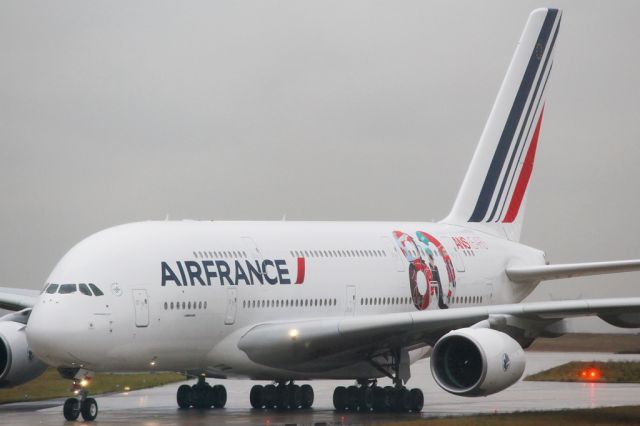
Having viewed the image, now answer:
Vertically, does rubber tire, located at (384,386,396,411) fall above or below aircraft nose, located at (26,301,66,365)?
below

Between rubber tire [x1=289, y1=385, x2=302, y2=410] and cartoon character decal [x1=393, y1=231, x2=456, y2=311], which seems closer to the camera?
rubber tire [x1=289, y1=385, x2=302, y2=410]

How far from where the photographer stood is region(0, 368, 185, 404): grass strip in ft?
127

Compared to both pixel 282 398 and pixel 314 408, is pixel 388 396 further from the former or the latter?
pixel 282 398

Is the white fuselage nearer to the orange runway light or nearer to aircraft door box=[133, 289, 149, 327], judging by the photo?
aircraft door box=[133, 289, 149, 327]

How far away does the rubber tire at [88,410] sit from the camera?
29.3 m

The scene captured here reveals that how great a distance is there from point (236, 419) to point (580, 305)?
8.20 meters

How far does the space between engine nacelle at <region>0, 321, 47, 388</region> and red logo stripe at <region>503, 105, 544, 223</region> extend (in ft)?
53.5

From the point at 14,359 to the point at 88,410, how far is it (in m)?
4.52

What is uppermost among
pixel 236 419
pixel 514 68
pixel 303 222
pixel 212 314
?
pixel 514 68

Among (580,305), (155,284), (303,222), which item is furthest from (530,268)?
(155,284)

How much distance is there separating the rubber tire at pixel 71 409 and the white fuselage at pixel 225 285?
3.44 feet

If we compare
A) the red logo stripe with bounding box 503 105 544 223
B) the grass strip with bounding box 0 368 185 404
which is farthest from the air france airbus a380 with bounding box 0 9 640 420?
the grass strip with bounding box 0 368 185 404

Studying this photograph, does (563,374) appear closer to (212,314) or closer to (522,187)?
(522,187)

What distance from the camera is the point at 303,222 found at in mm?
36062
